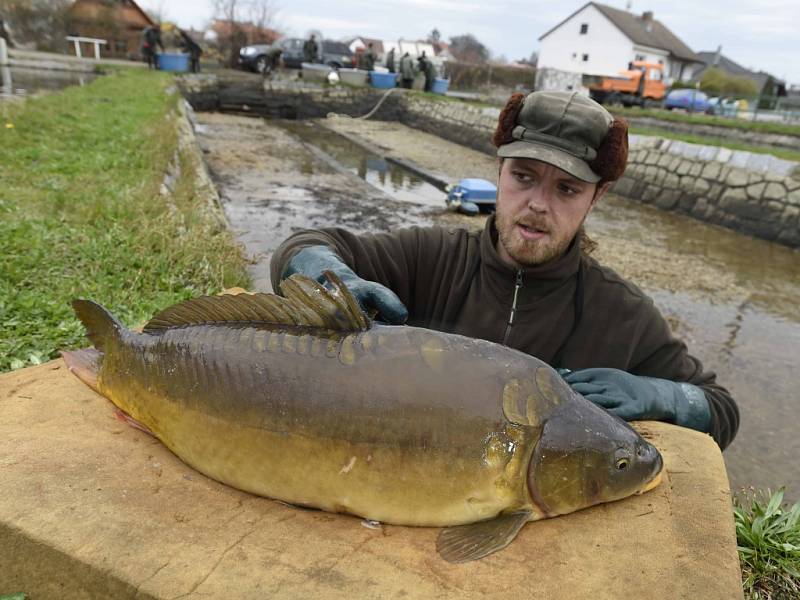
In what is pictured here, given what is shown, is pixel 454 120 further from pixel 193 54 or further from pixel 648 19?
pixel 648 19

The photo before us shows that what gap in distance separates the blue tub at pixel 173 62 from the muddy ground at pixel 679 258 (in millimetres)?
12943

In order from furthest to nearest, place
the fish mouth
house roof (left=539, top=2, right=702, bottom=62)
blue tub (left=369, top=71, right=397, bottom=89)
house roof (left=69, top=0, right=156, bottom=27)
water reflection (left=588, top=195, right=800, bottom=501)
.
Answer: house roof (left=539, top=2, right=702, bottom=62), house roof (left=69, top=0, right=156, bottom=27), blue tub (left=369, top=71, right=397, bottom=89), water reflection (left=588, top=195, right=800, bottom=501), the fish mouth

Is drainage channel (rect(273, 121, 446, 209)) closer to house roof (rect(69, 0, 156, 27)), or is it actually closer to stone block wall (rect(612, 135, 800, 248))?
stone block wall (rect(612, 135, 800, 248))

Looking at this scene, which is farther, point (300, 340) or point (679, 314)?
point (679, 314)

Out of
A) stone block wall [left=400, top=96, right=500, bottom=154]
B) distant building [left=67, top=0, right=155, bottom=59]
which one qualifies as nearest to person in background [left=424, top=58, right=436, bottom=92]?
stone block wall [left=400, top=96, right=500, bottom=154]

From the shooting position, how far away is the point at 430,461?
1660mm

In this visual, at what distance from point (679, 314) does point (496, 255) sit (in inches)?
180

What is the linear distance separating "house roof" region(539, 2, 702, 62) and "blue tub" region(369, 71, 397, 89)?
3596 centimetres

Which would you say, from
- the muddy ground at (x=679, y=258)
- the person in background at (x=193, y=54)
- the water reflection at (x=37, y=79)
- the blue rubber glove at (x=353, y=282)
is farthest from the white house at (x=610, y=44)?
the blue rubber glove at (x=353, y=282)

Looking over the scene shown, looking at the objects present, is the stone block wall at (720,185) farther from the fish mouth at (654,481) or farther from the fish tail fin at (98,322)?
the fish tail fin at (98,322)

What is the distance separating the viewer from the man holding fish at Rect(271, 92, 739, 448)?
2496 mm

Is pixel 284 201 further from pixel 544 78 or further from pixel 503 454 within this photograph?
pixel 544 78

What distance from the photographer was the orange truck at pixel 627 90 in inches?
1201

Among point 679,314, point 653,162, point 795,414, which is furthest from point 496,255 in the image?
point 653,162
